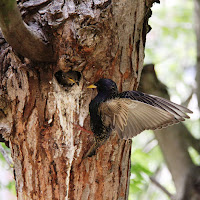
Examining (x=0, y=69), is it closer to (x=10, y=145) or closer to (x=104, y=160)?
(x=10, y=145)

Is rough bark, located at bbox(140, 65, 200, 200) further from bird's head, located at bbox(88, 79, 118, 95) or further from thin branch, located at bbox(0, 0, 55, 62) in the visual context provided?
thin branch, located at bbox(0, 0, 55, 62)

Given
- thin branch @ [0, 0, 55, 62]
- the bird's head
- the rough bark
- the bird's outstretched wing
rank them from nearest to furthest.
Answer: thin branch @ [0, 0, 55, 62] < the bird's outstretched wing < the bird's head < the rough bark

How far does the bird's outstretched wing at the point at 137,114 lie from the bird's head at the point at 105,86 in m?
0.08

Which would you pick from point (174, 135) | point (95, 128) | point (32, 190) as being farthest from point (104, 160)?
point (174, 135)

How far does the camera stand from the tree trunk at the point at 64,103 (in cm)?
219

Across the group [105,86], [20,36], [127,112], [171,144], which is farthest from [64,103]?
[171,144]

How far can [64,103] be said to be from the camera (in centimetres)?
228

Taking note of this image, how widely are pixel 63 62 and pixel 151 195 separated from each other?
5.83 metres

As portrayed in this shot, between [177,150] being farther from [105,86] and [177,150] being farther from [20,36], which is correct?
[20,36]

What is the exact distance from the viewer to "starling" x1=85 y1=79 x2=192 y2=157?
206 centimetres

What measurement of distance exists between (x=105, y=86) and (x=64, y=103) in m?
0.36

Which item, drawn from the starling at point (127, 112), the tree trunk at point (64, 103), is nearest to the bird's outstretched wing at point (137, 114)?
the starling at point (127, 112)

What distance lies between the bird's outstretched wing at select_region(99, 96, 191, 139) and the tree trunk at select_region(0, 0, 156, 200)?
0.19m

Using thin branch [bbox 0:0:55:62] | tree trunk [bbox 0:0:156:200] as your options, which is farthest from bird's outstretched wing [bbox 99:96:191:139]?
thin branch [bbox 0:0:55:62]
